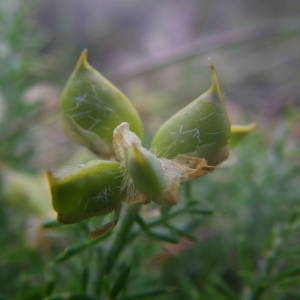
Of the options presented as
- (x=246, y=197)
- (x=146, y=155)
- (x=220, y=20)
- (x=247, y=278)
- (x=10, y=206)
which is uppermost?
(x=220, y=20)

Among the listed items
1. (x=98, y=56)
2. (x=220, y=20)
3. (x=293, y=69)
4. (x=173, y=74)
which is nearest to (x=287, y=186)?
(x=173, y=74)

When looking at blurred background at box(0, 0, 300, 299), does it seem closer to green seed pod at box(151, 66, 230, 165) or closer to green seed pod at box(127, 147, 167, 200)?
green seed pod at box(151, 66, 230, 165)

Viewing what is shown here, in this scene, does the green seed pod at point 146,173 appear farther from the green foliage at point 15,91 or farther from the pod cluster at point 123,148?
the green foliage at point 15,91

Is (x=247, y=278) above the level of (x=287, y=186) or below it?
below

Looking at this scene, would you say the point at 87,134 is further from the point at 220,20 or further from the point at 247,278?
the point at 220,20

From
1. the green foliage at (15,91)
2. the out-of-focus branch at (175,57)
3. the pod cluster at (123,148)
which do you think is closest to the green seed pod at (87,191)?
the pod cluster at (123,148)

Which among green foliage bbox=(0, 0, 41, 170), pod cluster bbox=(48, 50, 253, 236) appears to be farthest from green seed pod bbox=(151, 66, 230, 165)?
green foliage bbox=(0, 0, 41, 170)

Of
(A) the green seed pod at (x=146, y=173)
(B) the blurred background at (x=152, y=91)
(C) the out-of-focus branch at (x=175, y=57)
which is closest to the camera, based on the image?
(A) the green seed pod at (x=146, y=173)
